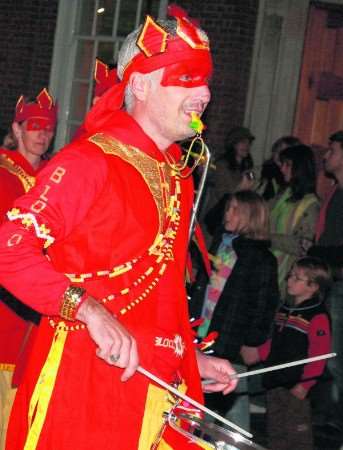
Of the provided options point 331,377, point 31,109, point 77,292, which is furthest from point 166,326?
point 331,377

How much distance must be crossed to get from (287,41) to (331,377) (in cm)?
498

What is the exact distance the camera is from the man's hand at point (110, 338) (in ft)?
11.3

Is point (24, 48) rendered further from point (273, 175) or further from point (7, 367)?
point (7, 367)

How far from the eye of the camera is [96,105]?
418 cm

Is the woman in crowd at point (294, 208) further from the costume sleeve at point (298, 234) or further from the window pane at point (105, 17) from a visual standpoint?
the window pane at point (105, 17)

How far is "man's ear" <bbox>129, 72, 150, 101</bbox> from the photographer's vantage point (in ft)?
13.4

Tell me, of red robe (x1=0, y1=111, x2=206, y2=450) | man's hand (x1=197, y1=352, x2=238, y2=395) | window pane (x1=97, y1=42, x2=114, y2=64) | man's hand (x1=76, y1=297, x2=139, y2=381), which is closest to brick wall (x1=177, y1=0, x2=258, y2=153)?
window pane (x1=97, y1=42, x2=114, y2=64)

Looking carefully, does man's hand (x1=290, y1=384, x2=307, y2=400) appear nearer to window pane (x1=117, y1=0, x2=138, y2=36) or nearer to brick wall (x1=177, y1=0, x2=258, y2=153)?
brick wall (x1=177, y1=0, x2=258, y2=153)

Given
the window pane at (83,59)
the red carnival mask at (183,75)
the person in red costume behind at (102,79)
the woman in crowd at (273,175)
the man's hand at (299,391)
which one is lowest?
the man's hand at (299,391)

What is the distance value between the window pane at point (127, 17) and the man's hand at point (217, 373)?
10.6m

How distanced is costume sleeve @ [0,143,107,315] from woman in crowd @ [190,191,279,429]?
3807mm

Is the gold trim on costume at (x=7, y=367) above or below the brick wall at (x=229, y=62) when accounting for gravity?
below

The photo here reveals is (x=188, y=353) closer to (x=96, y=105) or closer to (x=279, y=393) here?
(x=96, y=105)

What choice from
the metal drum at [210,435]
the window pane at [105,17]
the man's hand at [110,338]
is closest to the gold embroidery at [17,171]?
the metal drum at [210,435]
